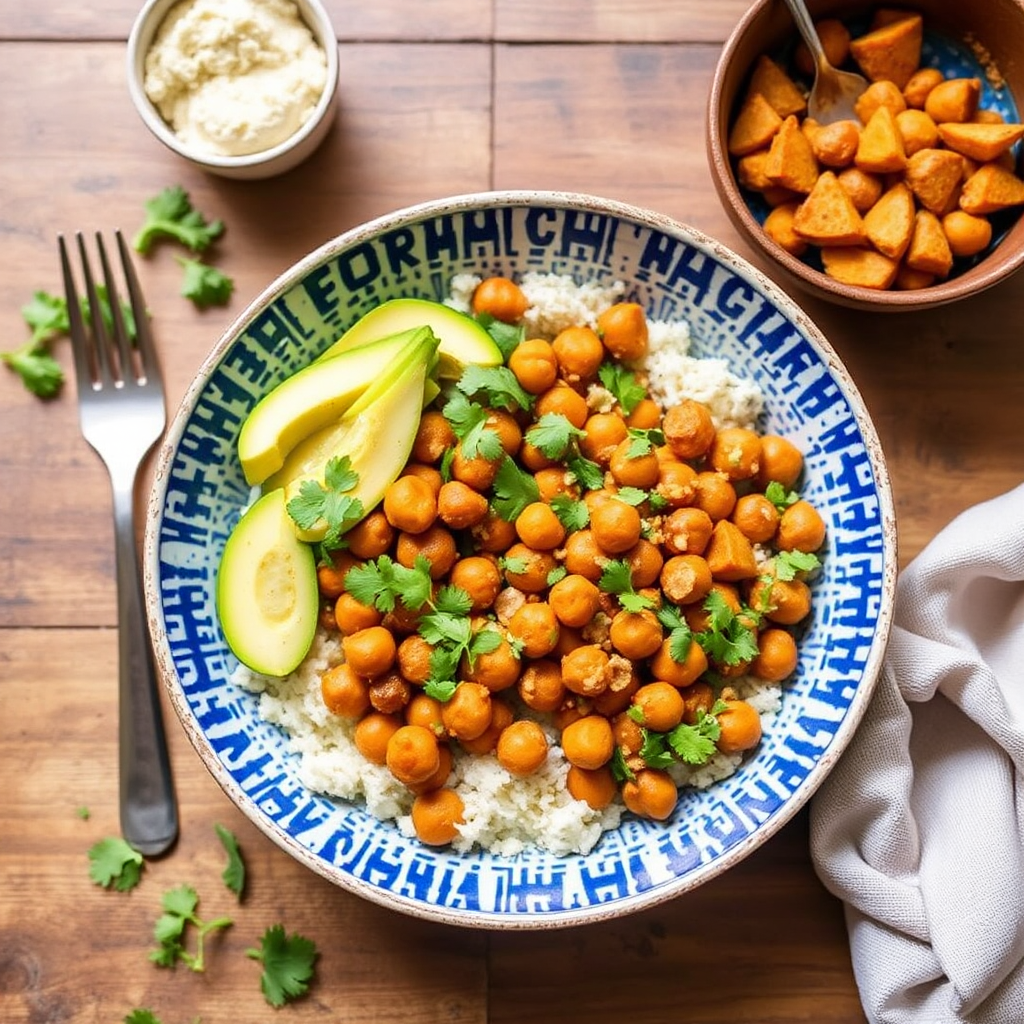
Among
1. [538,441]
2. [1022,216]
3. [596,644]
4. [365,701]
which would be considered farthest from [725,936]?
[1022,216]

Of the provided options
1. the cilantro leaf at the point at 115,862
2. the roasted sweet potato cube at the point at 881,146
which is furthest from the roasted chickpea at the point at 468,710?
the roasted sweet potato cube at the point at 881,146

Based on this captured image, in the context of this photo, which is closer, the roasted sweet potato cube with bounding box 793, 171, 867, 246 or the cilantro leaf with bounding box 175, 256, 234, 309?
the roasted sweet potato cube with bounding box 793, 171, 867, 246

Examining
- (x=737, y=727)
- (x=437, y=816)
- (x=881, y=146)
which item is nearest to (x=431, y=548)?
(x=437, y=816)

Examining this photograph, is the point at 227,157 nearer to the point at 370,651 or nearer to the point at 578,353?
the point at 578,353

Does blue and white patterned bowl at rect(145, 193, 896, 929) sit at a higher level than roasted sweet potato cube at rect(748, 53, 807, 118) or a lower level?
lower

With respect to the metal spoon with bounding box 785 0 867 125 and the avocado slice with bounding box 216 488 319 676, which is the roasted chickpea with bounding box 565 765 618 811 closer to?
the avocado slice with bounding box 216 488 319 676

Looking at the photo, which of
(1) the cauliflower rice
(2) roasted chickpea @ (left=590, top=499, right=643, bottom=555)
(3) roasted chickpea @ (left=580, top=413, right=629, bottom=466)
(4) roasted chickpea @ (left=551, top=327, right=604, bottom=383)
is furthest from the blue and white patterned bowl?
(2) roasted chickpea @ (left=590, top=499, right=643, bottom=555)
